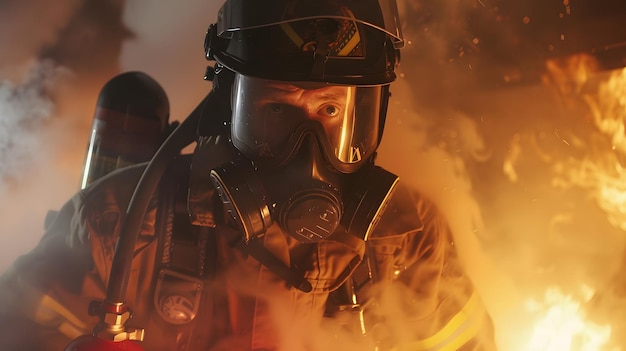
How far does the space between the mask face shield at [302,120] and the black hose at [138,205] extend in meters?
0.19

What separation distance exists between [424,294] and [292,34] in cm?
109

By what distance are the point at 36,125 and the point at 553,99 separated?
2.38 metres

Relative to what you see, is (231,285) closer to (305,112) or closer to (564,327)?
(305,112)

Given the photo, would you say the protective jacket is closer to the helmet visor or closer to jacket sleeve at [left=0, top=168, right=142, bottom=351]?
jacket sleeve at [left=0, top=168, right=142, bottom=351]

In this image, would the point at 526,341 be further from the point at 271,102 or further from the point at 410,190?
the point at 271,102

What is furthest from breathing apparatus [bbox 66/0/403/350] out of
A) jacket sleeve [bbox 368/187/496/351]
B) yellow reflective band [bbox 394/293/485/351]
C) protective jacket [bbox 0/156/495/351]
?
yellow reflective band [bbox 394/293/485/351]

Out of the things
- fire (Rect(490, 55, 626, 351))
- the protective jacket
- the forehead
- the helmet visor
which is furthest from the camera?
fire (Rect(490, 55, 626, 351))

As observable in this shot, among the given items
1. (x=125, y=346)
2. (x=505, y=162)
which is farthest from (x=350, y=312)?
(x=505, y=162)

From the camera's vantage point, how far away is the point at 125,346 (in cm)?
152

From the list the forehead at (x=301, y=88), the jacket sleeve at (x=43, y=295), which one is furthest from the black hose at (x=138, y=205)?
the jacket sleeve at (x=43, y=295)

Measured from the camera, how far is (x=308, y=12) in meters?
1.57

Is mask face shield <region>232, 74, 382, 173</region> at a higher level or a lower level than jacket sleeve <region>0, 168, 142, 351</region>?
higher

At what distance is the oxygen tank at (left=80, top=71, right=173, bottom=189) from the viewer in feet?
7.52

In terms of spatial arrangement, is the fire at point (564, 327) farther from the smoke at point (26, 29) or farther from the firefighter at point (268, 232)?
the smoke at point (26, 29)
